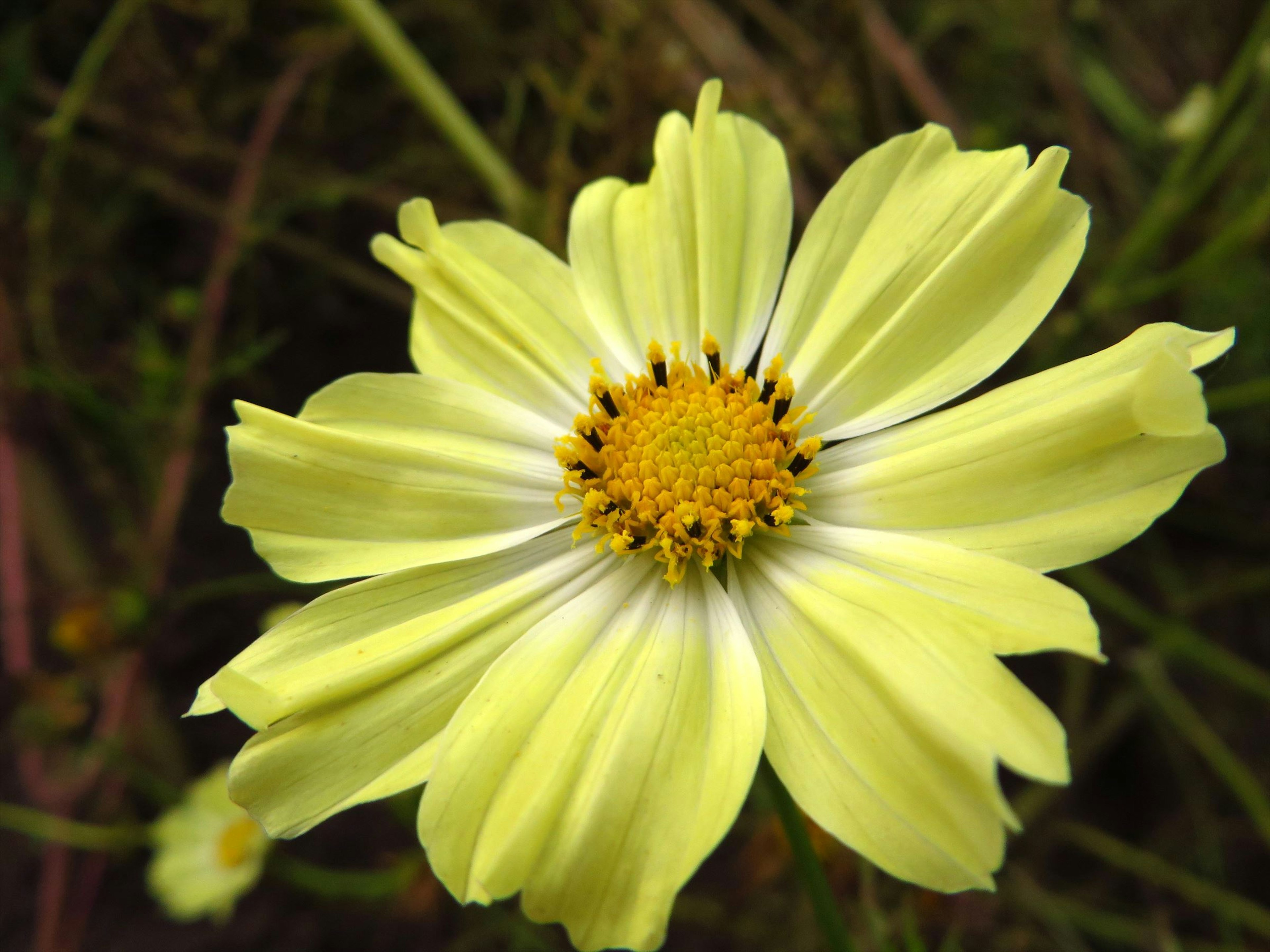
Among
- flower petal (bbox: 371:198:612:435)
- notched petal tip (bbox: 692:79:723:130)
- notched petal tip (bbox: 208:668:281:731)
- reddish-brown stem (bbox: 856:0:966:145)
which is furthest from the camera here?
reddish-brown stem (bbox: 856:0:966:145)

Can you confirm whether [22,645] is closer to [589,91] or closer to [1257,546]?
[589,91]

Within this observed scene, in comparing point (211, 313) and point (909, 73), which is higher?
point (211, 313)

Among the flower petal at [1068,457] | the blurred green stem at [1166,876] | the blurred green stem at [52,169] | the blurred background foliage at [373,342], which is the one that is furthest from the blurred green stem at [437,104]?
the blurred green stem at [1166,876]

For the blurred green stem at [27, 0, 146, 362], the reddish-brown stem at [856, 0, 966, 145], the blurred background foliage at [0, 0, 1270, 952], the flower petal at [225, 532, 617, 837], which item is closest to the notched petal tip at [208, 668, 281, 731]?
the flower petal at [225, 532, 617, 837]

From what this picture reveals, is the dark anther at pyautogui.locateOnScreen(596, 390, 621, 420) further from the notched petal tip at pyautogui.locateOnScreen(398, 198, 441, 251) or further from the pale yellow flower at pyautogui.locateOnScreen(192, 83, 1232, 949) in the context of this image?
the notched petal tip at pyautogui.locateOnScreen(398, 198, 441, 251)

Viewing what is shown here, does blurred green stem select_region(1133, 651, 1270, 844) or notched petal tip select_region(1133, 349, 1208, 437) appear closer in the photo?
notched petal tip select_region(1133, 349, 1208, 437)

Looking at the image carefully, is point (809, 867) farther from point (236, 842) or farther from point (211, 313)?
point (236, 842)

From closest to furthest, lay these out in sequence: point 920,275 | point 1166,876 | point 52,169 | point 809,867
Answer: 1. point 809,867
2. point 920,275
3. point 1166,876
4. point 52,169

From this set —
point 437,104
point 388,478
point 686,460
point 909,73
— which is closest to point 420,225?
point 388,478
